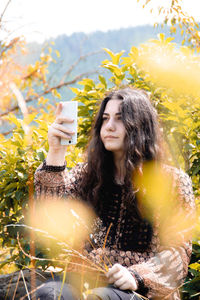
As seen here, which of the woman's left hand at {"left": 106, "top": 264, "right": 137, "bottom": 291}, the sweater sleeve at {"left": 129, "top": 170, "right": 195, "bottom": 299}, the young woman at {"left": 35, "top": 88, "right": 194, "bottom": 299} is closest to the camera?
the woman's left hand at {"left": 106, "top": 264, "right": 137, "bottom": 291}

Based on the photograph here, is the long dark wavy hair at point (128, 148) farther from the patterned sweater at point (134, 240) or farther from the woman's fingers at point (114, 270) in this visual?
the woman's fingers at point (114, 270)

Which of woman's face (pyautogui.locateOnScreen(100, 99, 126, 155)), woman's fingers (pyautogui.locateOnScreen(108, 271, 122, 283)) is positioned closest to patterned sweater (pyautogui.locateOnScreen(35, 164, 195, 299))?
woman's fingers (pyautogui.locateOnScreen(108, 271, 122, 283))

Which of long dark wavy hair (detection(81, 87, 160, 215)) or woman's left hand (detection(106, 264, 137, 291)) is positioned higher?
long dark wavy hair (detection(81, 87, 160, 215))

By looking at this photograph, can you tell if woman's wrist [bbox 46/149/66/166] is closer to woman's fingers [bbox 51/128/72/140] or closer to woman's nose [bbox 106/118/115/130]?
woman's fingers [bbox 51/128/72/140]

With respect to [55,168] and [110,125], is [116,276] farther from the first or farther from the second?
[110,125]

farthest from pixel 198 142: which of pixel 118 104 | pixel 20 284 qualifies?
pixel 20 284

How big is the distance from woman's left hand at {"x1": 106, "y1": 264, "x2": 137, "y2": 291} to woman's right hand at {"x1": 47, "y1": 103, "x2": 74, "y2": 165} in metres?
0.60

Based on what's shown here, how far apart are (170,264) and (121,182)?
1.57 ft

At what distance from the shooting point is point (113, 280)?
148cm

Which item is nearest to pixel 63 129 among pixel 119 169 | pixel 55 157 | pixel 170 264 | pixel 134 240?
pixel 55 157

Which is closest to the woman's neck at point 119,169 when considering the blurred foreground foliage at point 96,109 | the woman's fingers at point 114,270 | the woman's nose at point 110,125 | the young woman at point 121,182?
the young woman at point 121,182

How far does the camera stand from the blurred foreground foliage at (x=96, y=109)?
2.20m

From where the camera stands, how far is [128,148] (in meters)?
1.82

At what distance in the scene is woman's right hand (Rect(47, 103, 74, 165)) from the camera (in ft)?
5.80
